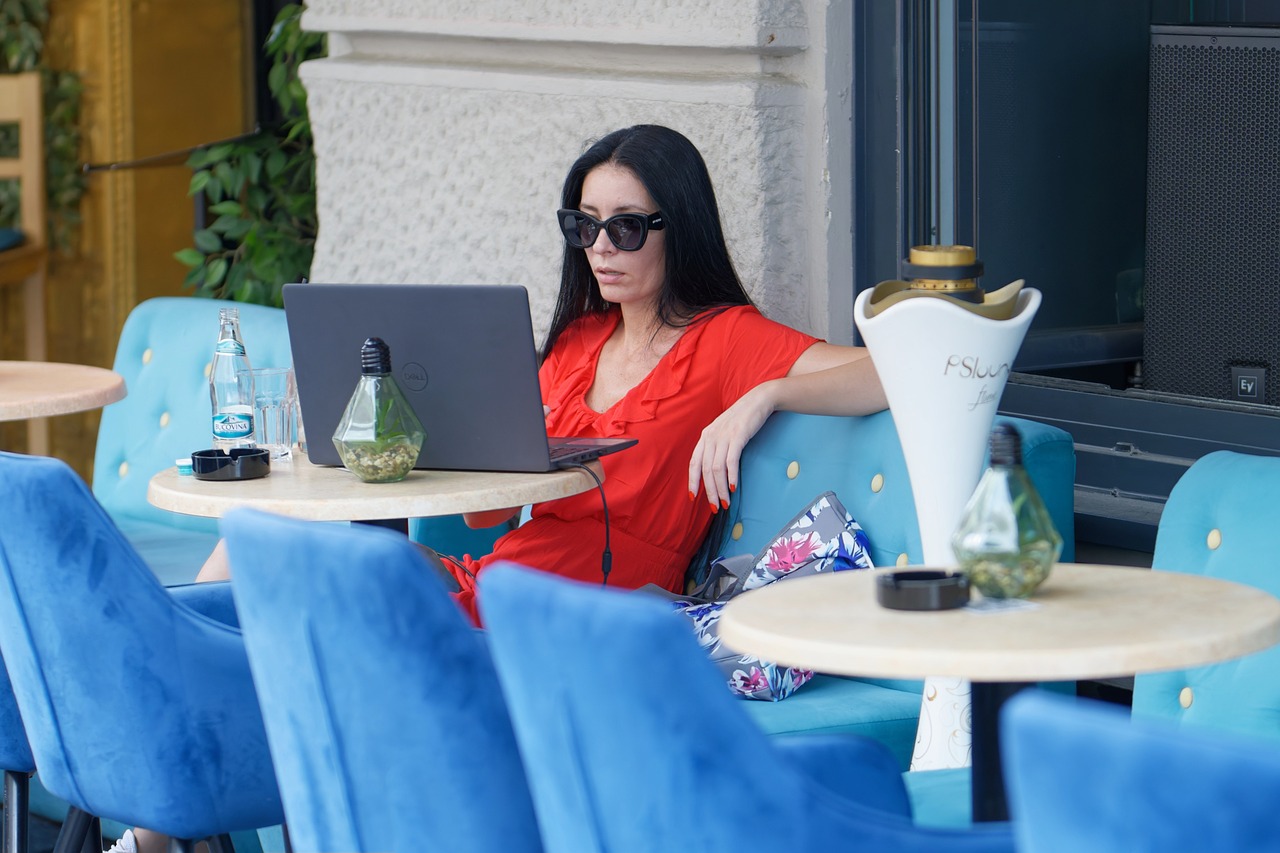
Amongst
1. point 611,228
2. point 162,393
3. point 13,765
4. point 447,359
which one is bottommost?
point 13,765

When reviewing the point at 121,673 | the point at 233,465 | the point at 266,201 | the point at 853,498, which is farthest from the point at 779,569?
the point at 266,201

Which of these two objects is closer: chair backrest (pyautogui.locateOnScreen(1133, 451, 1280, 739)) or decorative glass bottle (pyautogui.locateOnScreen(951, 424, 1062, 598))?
decorative glass bottle (pyautogui.locateOnScreen(951, 424, 1062, 598))

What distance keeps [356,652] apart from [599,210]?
1.31 m

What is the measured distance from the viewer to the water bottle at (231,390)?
277 centimetres

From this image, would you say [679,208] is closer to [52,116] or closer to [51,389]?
[51,389]

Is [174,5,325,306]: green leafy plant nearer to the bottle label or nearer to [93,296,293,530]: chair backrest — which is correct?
[93,296,293,530]: chair backrest

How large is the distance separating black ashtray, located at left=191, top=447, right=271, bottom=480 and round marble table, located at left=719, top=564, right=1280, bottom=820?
38.6 inches

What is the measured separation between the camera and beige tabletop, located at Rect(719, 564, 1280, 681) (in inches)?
58.6

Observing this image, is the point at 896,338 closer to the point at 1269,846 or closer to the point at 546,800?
the point at 546,800

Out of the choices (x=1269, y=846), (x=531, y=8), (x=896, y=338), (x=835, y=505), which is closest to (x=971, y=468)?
(x=896, y=338)

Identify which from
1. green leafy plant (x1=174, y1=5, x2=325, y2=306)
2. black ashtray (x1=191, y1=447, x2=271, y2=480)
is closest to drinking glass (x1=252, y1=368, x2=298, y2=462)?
black ashtray (x1=191, y1=447, x2=271, y2=480)

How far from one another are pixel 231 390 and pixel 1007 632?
1.66 meters

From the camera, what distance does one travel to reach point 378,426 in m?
2.41

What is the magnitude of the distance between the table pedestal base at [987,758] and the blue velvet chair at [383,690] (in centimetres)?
44
